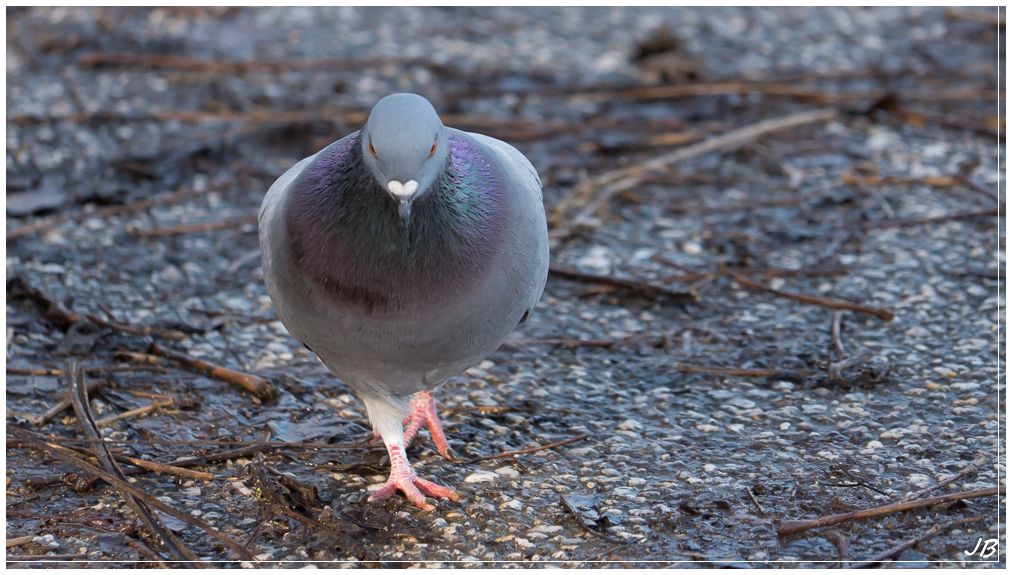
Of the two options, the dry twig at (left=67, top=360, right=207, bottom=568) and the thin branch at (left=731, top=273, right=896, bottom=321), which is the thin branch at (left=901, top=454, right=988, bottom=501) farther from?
the dry twig at (left=67, top=360, right=207, bottom=568)

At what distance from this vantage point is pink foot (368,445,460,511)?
2826 millimetres

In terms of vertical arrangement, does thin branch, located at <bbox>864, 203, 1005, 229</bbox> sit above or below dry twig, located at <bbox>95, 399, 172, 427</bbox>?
above

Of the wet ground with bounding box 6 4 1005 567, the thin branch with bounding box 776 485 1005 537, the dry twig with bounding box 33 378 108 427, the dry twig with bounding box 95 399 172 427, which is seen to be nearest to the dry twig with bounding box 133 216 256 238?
the wet ground with bounding box 6 4 1005 567

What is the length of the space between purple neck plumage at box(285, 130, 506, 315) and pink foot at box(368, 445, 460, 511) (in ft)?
2.20

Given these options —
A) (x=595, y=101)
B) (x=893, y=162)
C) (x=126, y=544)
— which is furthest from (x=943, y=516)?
(x=595, y=101)

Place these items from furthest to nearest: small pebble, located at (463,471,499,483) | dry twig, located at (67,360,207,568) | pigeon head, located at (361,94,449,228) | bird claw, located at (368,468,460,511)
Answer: small pebble, located at (463,471,499,483) < bird claw, located at (368,468,460,511) < dry twig, located at (67,360,207,568) < pigeon head, located at (361,94,449,228)

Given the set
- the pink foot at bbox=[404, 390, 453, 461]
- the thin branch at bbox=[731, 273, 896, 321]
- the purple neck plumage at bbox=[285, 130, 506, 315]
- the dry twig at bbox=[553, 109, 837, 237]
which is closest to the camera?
the purple neck plumage at bbox=[285, 130, 506, 315]

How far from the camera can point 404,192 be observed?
7.18 ft

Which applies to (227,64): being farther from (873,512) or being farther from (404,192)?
(873,512)

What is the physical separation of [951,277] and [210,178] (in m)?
3.75

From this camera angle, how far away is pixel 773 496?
280cm

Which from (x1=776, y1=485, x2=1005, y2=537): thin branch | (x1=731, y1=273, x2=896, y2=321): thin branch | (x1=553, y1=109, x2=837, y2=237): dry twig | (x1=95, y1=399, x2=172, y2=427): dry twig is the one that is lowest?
(x1=776, y1=485, x2=1005, y2=537): thin branch

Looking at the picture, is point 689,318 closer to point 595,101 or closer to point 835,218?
point 835,218

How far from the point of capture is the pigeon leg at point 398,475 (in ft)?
9.27
